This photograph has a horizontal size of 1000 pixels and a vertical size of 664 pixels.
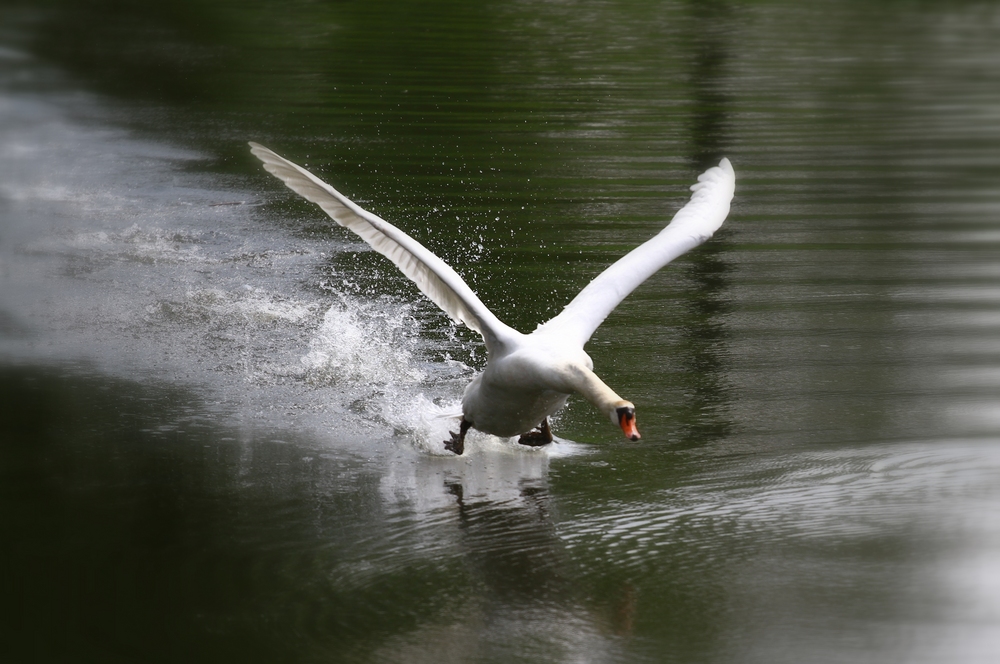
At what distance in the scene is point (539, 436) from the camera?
7801 millimetres

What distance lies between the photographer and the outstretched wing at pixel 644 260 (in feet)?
24.9

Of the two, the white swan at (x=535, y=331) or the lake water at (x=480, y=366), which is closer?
the lake water at (x=480, y=366)

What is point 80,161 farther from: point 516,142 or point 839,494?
point 839,494

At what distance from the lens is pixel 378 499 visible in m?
7.23

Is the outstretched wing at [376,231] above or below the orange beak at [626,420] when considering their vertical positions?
above

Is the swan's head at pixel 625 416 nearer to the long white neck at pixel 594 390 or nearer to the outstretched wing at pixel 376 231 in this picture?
the long white neck at pixel 594 390

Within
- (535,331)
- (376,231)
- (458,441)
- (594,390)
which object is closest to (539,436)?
(458,441)

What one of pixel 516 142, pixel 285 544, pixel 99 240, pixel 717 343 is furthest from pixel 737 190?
pixel 285 544

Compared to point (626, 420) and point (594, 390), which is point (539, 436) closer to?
point (594, 390)

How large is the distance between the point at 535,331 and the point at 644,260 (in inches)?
37.8

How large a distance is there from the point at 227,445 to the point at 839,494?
11.3 ft

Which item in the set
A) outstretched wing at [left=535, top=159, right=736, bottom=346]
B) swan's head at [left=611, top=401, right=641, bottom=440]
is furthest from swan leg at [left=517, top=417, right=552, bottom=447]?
swan's head at [left=611, top=401, right=641, bottom=440]

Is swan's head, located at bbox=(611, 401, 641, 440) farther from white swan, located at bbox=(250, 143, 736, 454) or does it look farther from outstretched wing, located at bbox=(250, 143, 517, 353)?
outstretched wing, located at bbox=(250, 143, 517, 353)

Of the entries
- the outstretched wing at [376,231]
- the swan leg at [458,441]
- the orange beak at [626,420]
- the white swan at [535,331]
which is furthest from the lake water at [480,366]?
the outstretched wing at [376,231]
